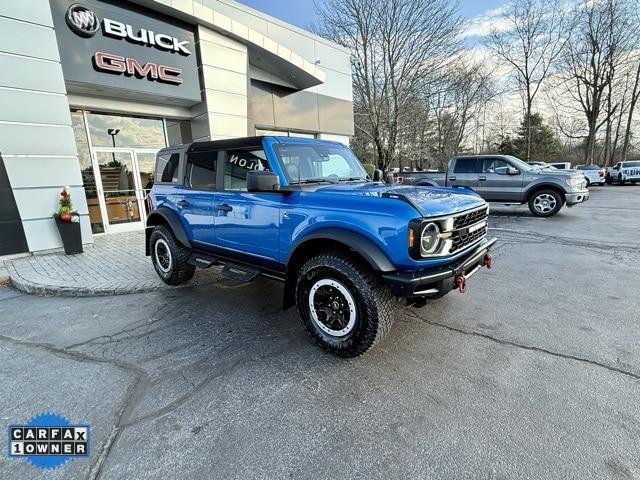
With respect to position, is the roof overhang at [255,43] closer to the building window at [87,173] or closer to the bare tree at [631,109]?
the building window at [87,173]

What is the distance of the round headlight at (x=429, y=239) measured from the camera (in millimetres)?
2566

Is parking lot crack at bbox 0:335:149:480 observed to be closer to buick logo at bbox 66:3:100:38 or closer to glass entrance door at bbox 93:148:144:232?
glass entrance door at bbox 93:148:144:232

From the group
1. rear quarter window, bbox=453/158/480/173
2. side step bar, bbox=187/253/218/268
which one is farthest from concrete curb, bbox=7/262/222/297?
rear quarter window, bbox=453/158/480/173

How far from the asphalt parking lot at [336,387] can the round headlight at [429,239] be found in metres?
1.02

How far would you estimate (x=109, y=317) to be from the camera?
402 centimetres

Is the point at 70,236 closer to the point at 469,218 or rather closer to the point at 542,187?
the point at 469,218

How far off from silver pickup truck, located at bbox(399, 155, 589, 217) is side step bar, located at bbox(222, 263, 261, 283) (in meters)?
7.36

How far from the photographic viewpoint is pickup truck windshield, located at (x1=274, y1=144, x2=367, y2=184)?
11.5 feet

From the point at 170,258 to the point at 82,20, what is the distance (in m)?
6.51

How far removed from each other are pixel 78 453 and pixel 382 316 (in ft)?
7.32

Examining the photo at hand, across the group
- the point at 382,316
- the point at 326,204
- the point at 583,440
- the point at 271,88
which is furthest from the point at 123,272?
the point at 271,88

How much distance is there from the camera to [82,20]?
726 cm

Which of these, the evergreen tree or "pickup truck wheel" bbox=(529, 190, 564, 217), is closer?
"pickup truck wheel" bbox=(529, 190, 564, 217)

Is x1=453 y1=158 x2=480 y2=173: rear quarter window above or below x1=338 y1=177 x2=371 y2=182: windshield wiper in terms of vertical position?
above
